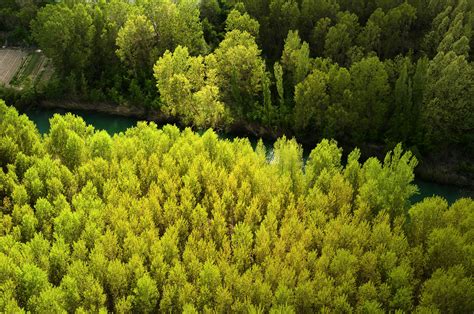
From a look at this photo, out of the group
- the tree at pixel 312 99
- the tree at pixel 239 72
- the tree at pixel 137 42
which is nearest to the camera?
the tree at pixel 312 99

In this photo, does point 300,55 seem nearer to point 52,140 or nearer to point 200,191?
point 200,191

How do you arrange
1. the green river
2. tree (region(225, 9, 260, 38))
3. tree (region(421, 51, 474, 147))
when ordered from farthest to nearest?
1. the green river
2. tree (region(225, 9, 260, 38))
3. tree (region(421, 51, 474, 147))

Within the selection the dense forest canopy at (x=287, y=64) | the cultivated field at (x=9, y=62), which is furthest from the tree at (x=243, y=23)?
the cultivated field at (x=9, y=62)

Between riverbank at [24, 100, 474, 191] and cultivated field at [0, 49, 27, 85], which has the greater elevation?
cultivated field at [0, 49, 27, 85]

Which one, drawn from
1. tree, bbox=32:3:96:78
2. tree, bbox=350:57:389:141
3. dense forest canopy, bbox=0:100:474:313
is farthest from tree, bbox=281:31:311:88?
tree, bbox=32:3:96:78

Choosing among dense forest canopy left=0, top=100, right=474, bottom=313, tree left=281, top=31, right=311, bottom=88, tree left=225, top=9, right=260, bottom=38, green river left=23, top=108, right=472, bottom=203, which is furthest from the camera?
green river left=23, top=108, right=472, bottom=203

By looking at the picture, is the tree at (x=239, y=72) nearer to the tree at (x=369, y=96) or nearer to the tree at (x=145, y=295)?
the tree at (x=369, y=96)

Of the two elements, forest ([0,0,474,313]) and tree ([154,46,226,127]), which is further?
tree ([154,46,226,127])

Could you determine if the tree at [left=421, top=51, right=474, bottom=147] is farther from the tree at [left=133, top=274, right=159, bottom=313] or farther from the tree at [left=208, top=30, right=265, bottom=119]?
the tree at [left=133, top=274, right=159, bottom=313]
